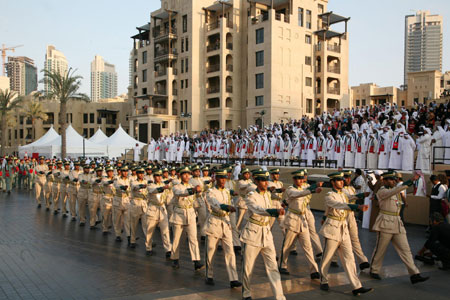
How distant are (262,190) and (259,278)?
1928 mm

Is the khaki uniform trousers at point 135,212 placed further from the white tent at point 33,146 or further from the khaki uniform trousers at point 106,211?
the white tent at point 33,146

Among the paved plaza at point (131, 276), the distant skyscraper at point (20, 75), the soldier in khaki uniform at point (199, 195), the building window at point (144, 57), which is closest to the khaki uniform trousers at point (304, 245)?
the paved plaza at point (131, 276)

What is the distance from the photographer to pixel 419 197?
43.1 ft

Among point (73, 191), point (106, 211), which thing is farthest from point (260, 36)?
point (106, 211)

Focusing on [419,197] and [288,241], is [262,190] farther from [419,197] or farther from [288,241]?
[419,197]

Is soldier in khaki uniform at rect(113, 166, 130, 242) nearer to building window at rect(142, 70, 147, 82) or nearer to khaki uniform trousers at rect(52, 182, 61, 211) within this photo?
khaki uniform trousers at rect(52, 182, 61, 211)

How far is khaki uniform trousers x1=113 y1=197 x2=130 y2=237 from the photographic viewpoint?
1134 centimetres

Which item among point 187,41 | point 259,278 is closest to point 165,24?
point 187,41

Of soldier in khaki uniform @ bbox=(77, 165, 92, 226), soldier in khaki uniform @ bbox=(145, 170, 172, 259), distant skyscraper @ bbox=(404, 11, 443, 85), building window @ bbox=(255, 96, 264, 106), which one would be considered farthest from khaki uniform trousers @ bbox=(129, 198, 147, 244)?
distant skyscraper @ bbox=(404, 11, 443, 85)

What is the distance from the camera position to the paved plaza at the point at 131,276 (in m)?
6.86

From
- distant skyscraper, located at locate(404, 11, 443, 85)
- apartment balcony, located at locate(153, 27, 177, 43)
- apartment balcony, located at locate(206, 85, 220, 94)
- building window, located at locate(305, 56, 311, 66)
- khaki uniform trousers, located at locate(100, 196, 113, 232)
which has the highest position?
distant skyscraper, located at locate(404, 11, 443, 85)

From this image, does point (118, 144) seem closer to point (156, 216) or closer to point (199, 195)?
point (199, 195)

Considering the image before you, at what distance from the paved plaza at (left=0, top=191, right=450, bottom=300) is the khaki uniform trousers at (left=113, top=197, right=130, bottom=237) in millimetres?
424

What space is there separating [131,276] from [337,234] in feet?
12.9
